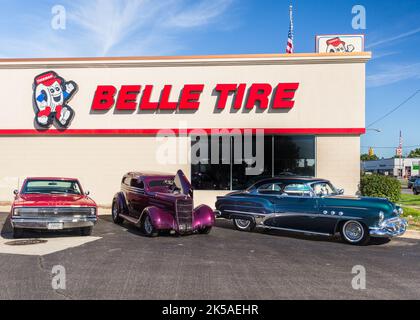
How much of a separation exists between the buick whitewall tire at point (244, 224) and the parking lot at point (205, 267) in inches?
36.2

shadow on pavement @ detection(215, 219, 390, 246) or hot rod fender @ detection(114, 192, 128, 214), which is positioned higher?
hot rod fender @ detection(114, 192, 128, 214)

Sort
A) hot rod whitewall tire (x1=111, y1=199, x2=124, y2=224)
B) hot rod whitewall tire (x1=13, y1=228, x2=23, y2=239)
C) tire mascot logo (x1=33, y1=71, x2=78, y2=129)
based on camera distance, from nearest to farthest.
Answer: hot rod whitewall tire (x1=13, y1=228, x2=23, y2=239) < hot rod whitewall tire (x1=111, y1=199, x2=124, y2=224) < tire mascot logo (x1=33, y1=71, x2=78, y2=129)

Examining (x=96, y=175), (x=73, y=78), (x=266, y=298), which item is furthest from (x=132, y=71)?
(x=266, y=298)

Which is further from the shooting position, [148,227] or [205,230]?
[205,230]

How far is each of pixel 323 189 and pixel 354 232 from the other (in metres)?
1.47

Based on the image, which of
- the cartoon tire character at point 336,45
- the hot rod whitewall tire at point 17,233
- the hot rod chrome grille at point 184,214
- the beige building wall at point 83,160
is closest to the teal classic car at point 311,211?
the hot rod chrome grille at point 184,214

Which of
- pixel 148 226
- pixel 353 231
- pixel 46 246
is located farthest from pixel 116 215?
pixel 353 231

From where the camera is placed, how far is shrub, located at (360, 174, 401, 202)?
15.1 meters

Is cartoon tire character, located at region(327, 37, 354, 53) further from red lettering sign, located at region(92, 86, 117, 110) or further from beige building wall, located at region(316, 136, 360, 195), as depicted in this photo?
red lettering sign, located at region(92, 86, 117, 110)

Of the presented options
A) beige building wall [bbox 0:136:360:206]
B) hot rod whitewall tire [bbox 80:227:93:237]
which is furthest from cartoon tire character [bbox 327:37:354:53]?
hot rod whitewall tire [bbox 80:227:93:237]

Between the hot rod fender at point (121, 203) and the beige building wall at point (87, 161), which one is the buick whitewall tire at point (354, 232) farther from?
the beige building wall at point (87, 161)

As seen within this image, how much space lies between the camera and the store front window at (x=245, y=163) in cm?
1655

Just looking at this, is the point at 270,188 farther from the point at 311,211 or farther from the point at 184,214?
the point at 184,214

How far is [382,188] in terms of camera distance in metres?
15.1
